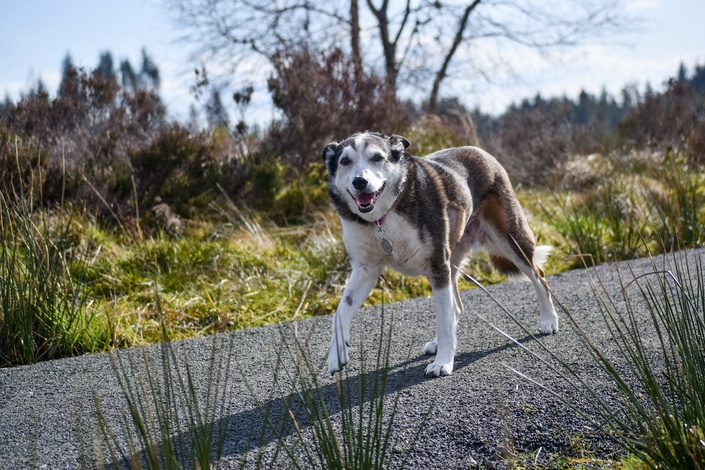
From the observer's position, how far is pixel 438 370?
13.4ft

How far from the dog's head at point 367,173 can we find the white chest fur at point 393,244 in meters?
0.09

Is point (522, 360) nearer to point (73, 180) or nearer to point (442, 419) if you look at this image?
point (442, 419)

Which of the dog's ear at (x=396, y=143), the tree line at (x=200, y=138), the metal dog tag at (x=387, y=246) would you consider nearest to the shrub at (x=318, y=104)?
the tree line at (x=200, y=138)

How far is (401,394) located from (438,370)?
1.41 ft

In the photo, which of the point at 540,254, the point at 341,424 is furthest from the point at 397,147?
the point at 341,424

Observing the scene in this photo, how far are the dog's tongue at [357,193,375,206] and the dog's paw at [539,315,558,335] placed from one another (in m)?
1.67

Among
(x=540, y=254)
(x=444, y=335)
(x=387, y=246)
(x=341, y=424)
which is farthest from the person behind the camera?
(x=540, y=254)

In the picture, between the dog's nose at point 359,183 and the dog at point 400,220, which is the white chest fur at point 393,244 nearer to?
the dog at point 400,220

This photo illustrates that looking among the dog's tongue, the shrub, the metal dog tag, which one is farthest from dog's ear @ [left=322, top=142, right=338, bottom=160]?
the shrub

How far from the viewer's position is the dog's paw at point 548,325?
194 inches

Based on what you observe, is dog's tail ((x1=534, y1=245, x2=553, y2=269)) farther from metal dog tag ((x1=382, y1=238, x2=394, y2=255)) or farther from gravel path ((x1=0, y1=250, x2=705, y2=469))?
metal dog tag ((x1=382, y1=238, x2=394, y2=255))

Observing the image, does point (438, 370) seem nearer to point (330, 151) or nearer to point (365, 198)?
point (365, 198)

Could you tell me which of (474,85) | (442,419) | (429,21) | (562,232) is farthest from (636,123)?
(442,419)

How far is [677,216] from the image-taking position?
742 cm
